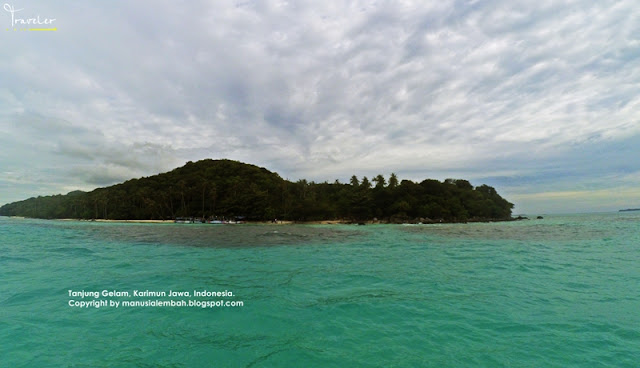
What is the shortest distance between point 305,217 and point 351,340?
96230mm

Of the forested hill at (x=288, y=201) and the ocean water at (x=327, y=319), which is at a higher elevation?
the forested hill at (x=288, y=201)

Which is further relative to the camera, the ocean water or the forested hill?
the forested hill

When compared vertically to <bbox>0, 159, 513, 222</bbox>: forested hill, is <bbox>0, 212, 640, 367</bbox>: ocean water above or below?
below

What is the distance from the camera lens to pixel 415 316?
23.6 feet

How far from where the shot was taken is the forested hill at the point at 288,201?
100312 mm

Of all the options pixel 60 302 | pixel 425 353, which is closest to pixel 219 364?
pixel 425 353

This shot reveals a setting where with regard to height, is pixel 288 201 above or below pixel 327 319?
above

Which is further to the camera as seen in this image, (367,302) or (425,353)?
(367,302)

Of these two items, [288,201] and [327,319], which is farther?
[288,201]

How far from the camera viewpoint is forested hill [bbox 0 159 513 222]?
329ft

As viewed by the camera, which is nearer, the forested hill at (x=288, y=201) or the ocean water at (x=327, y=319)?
the ocean water at (x=327, y=319)

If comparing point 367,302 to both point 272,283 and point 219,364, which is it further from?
point 219,364

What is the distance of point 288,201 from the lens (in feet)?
354

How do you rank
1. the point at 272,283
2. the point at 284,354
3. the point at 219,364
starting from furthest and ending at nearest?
the point at 272,283, the point at 284,354, the point at 219,364
